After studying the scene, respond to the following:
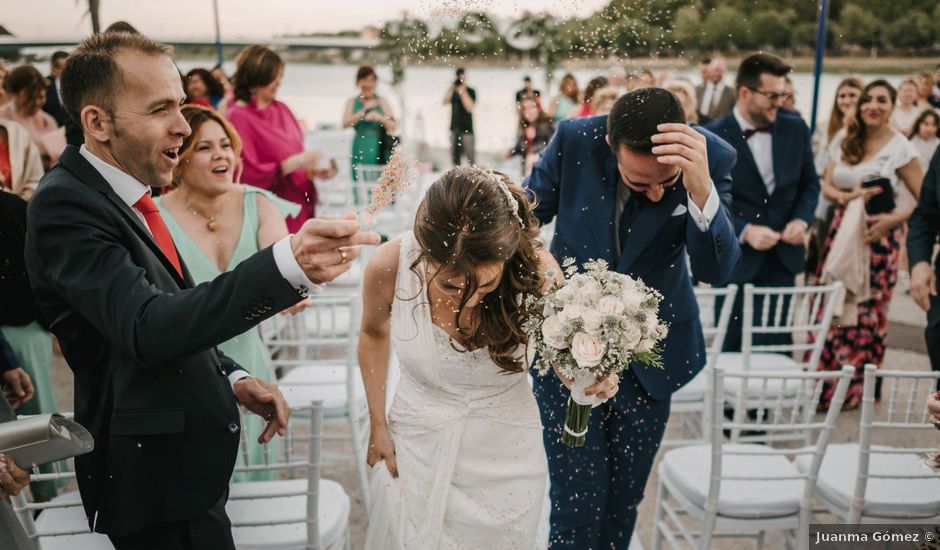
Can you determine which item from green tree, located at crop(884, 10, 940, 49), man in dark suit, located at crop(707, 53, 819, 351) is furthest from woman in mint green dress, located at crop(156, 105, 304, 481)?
green tree, located at crop(884, 10, 940, 49)

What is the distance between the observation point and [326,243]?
1278mm

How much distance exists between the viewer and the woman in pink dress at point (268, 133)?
14.9 ft

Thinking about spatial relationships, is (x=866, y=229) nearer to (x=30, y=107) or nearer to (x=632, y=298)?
(x=632, y=298)

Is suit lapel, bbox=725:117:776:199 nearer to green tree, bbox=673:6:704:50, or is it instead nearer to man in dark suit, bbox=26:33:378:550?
green tree, bbox=673:6:704:50

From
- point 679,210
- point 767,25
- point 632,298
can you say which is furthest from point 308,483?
point 767,25

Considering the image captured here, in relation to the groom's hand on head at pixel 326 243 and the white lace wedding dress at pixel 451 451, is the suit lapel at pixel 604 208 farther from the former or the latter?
the groom's hand on head at pixel 326 243

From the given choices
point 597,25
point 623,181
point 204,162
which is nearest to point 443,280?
point 623,181

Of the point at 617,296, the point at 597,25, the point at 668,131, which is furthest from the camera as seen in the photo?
the point at 597,25

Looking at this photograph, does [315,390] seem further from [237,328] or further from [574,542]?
[237,328]

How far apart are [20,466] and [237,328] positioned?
571 mm

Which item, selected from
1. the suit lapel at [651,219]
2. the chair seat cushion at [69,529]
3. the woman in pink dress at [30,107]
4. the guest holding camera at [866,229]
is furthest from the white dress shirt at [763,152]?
the woman in pink dress at [30,107]

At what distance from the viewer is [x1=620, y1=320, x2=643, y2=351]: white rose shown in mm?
1910

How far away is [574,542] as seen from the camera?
252cm

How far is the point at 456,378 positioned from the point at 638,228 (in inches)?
31.7
